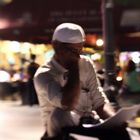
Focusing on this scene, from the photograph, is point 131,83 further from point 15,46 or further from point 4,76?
point 15,46

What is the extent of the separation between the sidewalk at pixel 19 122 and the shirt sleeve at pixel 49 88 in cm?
884

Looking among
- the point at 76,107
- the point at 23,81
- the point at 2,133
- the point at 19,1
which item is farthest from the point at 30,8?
the point at 76,107

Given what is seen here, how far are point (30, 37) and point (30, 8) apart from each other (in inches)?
49.7

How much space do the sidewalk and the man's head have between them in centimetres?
889

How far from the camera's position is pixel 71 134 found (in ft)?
11.9

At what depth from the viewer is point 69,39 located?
12.4 ft

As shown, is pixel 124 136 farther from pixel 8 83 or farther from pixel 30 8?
pixel 8 83

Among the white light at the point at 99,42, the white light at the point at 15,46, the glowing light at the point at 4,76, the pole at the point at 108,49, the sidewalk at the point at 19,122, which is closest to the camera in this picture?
the pole at the point at 108,49

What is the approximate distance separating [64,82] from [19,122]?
12.2 meters

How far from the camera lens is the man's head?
3775mm

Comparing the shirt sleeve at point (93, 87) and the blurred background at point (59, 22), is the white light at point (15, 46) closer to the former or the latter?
the blurred background at point (59, 22)

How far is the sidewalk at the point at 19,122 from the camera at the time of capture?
43.5ft

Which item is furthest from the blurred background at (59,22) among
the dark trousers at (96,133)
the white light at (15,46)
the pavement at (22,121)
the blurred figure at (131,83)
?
the dark trousers at (96,133)

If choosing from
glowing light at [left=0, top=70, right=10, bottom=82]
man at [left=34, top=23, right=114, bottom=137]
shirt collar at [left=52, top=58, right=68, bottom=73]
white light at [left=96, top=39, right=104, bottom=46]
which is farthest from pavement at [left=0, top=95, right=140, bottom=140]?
shirt collar at [left=52, top=58, right=68, bottom=73]
